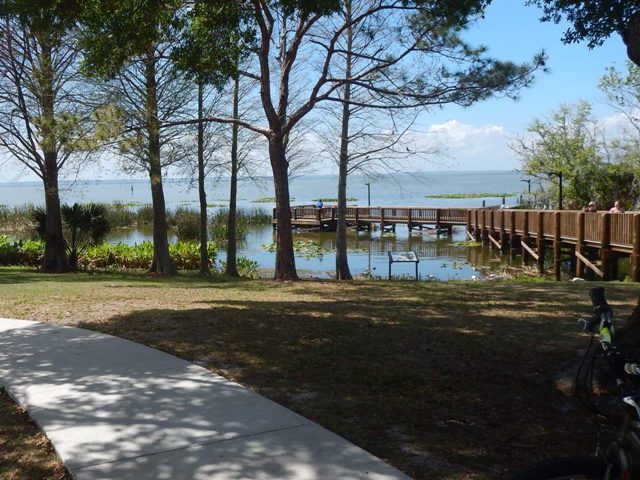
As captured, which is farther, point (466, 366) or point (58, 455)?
point (466, 366)

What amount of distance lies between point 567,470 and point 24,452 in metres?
3.41

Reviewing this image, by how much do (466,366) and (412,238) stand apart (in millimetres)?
35562

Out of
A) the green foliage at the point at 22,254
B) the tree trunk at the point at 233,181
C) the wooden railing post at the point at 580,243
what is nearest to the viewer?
the tree trunk at the point at 233,181

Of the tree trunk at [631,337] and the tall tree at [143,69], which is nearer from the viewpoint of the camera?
the tree trunk at [631,337]

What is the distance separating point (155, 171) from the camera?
742 inches

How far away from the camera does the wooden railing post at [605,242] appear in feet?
62.5

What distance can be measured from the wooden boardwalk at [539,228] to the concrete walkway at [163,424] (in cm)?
1458

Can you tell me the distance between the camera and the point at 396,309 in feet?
31.6

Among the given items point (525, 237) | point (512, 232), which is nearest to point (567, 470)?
point (525, 237)

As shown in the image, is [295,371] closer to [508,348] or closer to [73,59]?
[508,348]

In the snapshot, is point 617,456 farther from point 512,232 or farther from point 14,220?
point 14,220

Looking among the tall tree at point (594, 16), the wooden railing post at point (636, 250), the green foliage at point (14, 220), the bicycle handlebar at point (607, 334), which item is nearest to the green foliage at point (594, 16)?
the tall tree at point (594, 16)

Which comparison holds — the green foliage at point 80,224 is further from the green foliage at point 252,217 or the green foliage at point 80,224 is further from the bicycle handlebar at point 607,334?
the green foliage at point 252,217

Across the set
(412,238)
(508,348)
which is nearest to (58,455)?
(508,348)
